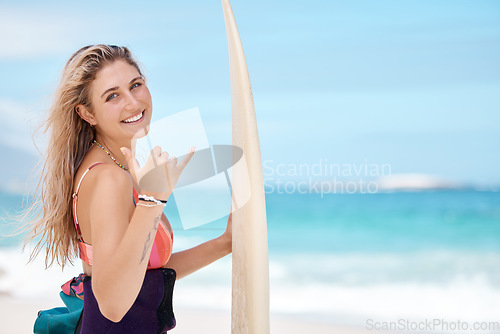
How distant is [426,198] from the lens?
11062 mm

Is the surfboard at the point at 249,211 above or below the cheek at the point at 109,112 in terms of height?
below

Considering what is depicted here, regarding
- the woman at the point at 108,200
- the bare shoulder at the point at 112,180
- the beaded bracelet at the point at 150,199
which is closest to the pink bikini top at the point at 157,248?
the woman at the point at 108,200

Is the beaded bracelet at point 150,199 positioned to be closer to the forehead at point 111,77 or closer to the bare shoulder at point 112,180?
the bare shoulder at point 112,180

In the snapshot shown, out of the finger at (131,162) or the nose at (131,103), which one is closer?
the finger at (131,162)

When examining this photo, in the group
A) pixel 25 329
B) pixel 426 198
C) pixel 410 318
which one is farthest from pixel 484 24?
pixel 25 329

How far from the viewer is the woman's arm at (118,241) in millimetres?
1094

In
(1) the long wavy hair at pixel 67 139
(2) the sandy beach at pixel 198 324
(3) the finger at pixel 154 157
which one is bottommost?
(3) the finger at pixel 154 157

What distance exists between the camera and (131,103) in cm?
132

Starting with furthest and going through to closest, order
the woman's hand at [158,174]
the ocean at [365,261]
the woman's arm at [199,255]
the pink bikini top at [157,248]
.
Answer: the ocean at [365,261], the woman's arm at [199,255], the pink bikini top at [157,248], the woman's hand at [158,174]

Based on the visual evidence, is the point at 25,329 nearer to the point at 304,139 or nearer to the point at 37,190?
the point at 37,190

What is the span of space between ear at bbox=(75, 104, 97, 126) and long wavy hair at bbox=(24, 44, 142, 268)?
0.04ft

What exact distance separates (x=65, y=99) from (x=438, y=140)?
11.1 m

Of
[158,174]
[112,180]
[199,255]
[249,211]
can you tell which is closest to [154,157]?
[158,174]

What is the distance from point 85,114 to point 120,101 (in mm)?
129
